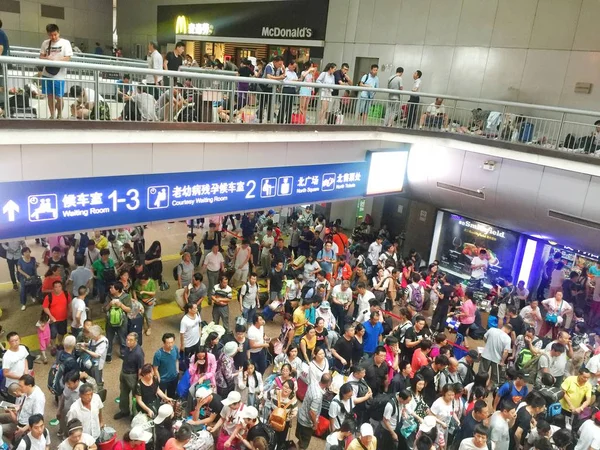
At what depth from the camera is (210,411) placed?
6320 millimetres

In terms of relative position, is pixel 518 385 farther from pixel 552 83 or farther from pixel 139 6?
pixel 139 6

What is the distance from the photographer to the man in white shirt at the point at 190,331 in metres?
7.91

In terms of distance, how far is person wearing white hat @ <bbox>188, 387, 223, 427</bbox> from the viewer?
6214 millimetres

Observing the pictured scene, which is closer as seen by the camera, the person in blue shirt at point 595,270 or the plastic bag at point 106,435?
the plastic bag at point 106,435

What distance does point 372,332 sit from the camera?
8.36 m

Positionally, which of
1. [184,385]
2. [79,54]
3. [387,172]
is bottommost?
[184,385]

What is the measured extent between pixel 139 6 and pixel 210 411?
88.8ft

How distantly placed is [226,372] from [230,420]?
3.49 feet

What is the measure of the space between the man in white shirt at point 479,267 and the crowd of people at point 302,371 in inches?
A: 108

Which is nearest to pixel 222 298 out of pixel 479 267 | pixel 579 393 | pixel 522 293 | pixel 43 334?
pixel 43 334

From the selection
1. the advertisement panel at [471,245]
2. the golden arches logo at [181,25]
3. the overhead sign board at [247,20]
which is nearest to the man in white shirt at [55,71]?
the advertisement panel at [471,245]

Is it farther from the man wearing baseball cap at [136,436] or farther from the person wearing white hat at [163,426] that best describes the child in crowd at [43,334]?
the man wearing baseball cap at [136,436]

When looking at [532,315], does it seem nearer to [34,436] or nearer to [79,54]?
[34,436]

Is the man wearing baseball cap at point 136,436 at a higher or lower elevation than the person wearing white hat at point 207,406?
higher
